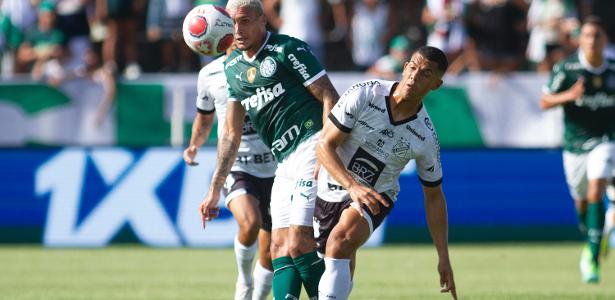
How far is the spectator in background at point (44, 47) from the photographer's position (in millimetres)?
20922

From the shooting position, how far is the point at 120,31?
852 inches

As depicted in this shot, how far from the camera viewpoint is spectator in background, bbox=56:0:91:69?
70.2 feet

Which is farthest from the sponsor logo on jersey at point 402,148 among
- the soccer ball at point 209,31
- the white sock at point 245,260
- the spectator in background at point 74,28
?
the spectator in background at point 74,28

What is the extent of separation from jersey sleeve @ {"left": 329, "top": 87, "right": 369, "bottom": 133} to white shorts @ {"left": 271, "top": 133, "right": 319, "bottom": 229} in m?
0.62

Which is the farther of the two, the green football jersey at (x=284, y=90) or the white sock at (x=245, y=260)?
the white sock at (x=245, y=260)

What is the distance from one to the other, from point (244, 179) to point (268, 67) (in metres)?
1.94

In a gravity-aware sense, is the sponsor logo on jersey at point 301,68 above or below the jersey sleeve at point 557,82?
above

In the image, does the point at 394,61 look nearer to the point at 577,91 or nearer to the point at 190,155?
the point at 577,91

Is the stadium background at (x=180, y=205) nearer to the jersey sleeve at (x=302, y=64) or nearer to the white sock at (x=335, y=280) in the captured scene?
the jersey sleeve at (x=302, y=64)

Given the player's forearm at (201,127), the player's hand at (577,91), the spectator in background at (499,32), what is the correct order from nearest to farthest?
the player's forearm at (201,127) < the player's hand at (577,91) < the spectator in background at (499,32)

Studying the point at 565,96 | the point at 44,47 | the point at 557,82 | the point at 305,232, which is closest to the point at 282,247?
the point at 305,232

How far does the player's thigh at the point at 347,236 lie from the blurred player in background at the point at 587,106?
603 cm

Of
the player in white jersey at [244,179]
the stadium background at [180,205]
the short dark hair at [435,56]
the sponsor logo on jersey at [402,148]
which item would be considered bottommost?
the stadium background at [180,205]

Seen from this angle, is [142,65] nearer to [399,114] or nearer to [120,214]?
[120,214]
